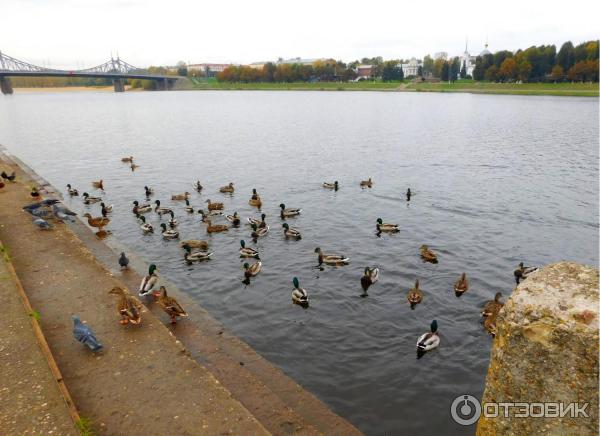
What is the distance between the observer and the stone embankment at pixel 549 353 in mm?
3225

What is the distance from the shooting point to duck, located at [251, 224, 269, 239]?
68.3 ft

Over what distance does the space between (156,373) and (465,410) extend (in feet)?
23.7

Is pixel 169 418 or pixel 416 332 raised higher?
pixel 169 418

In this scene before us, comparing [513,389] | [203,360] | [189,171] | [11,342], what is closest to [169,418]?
[203,360]

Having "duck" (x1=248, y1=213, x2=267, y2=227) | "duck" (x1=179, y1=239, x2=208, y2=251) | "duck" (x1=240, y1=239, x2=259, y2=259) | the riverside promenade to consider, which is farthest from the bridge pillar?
the riverside promenade

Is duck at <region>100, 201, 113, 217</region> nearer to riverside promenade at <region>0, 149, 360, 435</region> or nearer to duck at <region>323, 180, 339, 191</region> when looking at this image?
riverside promenade at <region>0, 149, 360, 435</region>

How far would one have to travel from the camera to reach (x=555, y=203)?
87.8ft

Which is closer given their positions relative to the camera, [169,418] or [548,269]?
[548,269]

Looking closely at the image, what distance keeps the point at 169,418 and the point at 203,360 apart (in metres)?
2.77

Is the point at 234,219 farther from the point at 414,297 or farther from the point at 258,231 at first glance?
the point at 414,297

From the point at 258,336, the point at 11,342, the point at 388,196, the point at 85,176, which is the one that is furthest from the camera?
the point at 85,176

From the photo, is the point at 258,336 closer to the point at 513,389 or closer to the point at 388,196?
the point at 513,389

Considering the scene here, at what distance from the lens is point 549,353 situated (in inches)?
132

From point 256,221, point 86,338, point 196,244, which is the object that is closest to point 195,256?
point 196,244
